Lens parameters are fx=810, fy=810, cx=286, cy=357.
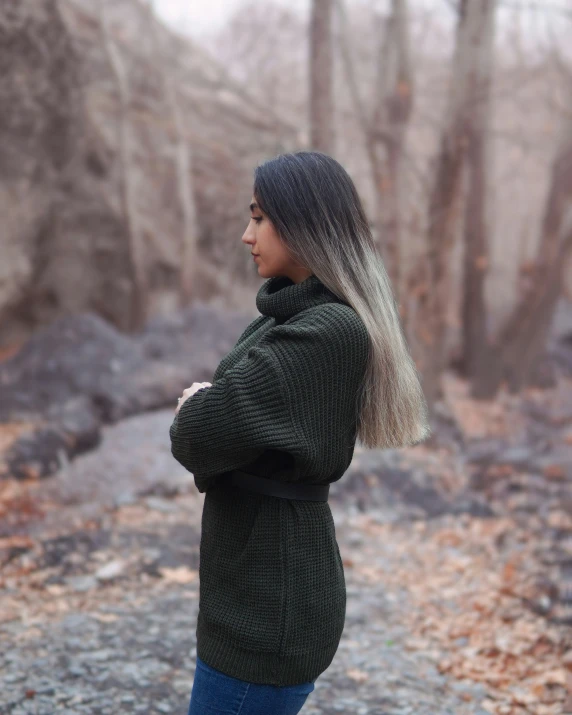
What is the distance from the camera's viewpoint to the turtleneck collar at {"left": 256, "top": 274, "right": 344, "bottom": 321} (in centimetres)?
212

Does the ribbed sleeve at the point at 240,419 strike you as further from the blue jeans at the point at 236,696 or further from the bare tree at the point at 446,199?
the bare tree at the point at 446,199

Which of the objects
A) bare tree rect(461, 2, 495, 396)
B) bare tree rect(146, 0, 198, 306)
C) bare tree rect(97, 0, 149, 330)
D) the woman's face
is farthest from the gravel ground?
bare tree rect(146, 0, 198, 306)

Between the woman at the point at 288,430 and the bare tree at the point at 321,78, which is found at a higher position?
the bare tree at the point at 321,78

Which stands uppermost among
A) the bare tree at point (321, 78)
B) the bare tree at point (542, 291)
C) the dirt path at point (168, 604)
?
the bare tree at point (321, 78)

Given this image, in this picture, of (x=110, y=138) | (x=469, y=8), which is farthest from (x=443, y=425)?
(x=110, y=138)

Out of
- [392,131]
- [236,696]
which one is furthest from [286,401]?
[392,131]

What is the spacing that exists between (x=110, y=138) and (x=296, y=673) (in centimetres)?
1422

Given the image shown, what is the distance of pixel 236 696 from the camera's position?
2.04 m

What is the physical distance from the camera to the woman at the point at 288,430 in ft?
6.54

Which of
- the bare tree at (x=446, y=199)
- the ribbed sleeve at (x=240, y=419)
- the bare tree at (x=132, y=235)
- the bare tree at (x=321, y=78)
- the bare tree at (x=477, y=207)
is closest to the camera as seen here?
the ribbed sleeve at (x=240, y=419)

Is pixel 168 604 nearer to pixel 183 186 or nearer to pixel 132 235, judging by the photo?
pixel 132 235

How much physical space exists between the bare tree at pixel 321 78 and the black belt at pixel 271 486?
26.4 feet

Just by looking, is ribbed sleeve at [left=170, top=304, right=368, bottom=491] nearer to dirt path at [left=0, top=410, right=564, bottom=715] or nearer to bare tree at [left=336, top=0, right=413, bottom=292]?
dirt path at [left=0, top=410, right=564, bottom=715]

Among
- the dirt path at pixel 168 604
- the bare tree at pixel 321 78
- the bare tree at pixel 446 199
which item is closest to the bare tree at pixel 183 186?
the bare tree at pixel 446 199
